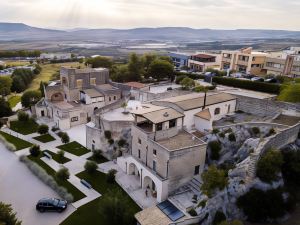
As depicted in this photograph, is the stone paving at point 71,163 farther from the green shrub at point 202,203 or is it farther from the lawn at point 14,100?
the lawn at point 14,100

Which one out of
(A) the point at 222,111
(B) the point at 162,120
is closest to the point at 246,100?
(A) the point at 222,111

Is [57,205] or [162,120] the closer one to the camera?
[57,205]

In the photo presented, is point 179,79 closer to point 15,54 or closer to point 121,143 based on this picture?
point 121,143

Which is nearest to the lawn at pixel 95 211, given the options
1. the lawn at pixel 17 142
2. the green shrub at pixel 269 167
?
the green shrub at pixel 269 167

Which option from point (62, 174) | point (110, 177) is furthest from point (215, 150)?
point (62, 174)

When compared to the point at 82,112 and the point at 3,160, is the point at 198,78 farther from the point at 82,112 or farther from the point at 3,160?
the point at 3,160

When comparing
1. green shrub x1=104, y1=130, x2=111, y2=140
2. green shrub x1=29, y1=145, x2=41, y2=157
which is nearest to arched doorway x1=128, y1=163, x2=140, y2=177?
green shrub x1=104, y1=130, x2=111, y2=140
